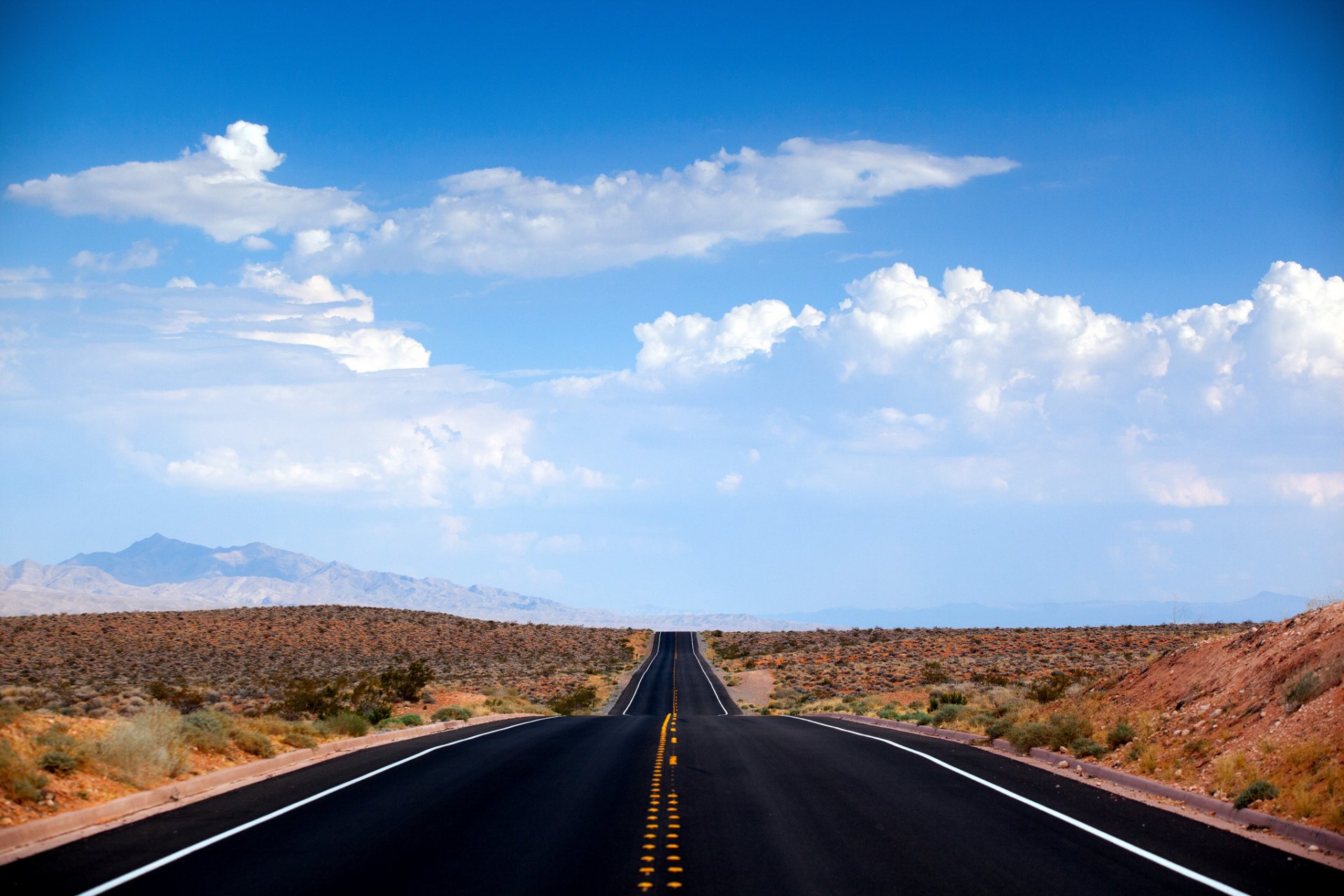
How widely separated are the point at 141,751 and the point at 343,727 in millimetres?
9251

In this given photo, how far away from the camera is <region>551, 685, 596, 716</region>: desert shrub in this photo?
49.0 m

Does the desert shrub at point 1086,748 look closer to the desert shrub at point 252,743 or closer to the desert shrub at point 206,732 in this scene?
the desert shrub at point 252,743

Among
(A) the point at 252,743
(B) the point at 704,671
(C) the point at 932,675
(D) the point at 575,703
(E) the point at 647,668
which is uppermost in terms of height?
(A) the point at 252,743

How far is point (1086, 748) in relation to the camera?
1725cm

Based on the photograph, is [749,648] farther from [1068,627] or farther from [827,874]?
[827,874]

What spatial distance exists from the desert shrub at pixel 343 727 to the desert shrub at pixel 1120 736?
51.3 feet

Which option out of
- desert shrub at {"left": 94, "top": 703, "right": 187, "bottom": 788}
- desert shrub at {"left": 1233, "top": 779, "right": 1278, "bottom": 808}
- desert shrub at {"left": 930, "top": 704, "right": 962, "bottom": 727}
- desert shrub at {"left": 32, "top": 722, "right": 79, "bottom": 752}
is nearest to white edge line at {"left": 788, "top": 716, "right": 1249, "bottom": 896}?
desert shrub at {"left": 1233, "top": 779, "right": 1278, "bottom": 808}

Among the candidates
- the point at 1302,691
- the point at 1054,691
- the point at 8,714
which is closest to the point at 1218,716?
the point at 1302,691

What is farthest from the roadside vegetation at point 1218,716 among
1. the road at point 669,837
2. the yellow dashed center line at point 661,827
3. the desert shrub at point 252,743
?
the desert shrub at point 252,743

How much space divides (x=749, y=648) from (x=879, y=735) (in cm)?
7694

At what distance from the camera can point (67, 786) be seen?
1188 cm

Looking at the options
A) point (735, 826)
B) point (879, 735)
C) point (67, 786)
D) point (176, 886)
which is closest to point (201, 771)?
point (67, 786)

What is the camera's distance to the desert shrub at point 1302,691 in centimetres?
1378

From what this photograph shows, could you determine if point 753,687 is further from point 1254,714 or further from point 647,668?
point 1254,714
